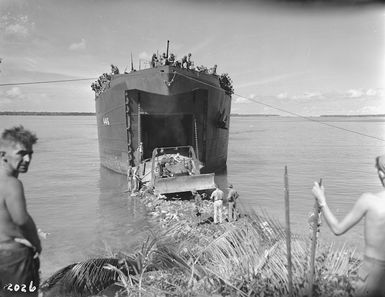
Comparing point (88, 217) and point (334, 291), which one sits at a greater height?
point (334, 291)

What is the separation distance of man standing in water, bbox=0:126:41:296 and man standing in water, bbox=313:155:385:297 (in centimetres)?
228

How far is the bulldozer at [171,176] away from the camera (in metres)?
12.9

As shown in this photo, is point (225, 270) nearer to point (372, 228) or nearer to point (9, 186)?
point (372, 228)

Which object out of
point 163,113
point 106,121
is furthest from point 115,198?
point 106,121

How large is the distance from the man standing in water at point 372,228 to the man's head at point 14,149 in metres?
2.33

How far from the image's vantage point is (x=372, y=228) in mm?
2537

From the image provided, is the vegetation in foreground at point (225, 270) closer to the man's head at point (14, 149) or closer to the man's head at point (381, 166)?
the man's head at point (381, 166)

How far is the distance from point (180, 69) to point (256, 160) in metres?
16.5

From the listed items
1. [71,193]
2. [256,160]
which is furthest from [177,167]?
[256,160]

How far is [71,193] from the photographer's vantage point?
17.5 meters

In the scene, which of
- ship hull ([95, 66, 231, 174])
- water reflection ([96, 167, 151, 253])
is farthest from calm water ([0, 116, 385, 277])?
ship hull ([95, 66, 231, 174])

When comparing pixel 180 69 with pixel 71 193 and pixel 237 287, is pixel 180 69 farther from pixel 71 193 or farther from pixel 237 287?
pixel 237 287

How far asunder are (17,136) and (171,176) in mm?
11588

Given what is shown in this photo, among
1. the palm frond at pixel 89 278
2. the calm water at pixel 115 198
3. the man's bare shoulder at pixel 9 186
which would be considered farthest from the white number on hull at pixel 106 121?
the man's bare shoulder at pixel 9 186
